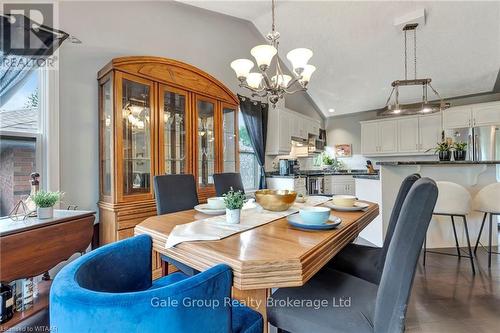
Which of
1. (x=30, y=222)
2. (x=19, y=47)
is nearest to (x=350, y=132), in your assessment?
(x=19, y=47)

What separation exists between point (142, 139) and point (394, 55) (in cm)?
434

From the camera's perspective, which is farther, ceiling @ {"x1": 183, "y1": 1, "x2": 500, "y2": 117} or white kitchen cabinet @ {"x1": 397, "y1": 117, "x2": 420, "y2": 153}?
white kitchen cabinet @ {"x1": 397, "y1": 117, "x2": 420, "y2": 153}

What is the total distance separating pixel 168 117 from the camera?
2670mm

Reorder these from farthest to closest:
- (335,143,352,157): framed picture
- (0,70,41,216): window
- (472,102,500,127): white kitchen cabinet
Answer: (335,143,352,157): framed picture, (472,102,500,127): white kitchen cabinet, (0,70,41,216): window

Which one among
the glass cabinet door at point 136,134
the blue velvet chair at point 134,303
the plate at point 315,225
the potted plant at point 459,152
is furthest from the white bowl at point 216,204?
the potted plant at point 459,152

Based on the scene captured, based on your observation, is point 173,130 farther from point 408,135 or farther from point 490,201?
point 408,135

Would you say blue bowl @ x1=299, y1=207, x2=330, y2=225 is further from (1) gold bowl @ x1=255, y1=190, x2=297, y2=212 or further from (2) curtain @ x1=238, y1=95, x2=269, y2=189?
(2) curtain @ x1=238, y1=95, x2=269, y2=189

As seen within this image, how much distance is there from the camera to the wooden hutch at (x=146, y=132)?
2174 mm

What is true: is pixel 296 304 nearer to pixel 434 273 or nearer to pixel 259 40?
pixel 434 273

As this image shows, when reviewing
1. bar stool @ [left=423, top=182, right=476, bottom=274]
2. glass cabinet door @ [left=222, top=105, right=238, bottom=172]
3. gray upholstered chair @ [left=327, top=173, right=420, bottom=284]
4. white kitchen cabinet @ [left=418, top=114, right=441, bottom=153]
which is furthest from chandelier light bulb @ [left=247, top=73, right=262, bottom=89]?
white kitchen cabinet @ [left=418, top=114, right=441, bottom=153]

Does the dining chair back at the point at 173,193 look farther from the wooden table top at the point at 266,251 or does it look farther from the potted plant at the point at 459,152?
the potted plant at the point at 459,152

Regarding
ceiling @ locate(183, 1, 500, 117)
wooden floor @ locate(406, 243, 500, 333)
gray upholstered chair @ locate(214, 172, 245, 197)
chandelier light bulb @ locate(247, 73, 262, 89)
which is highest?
ceiling @ locate(183, 1, 500, 117)

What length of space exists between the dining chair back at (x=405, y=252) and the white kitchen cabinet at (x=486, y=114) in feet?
18.0

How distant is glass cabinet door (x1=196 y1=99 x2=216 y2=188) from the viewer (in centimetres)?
300
